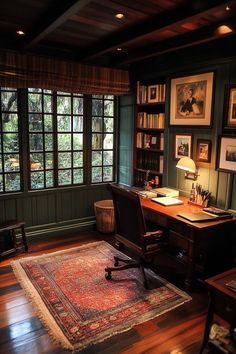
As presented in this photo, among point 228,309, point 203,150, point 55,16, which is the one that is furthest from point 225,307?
point 55,16

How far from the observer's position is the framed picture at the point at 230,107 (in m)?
2.87

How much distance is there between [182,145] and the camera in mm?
3521

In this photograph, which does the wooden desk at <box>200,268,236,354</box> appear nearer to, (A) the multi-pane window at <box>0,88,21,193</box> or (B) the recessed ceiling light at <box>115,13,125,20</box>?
(B) the recessed ceiling light at <box>115,13,125,20</box>

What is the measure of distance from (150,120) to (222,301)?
2.76 m

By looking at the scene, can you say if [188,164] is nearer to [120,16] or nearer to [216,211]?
[216,211]

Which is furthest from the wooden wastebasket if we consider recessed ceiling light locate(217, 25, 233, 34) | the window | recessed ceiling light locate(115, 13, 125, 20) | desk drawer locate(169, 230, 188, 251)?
recessed ceiling light locate(217, 25, 233, 34)

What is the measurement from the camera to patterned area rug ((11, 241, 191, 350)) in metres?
2.26

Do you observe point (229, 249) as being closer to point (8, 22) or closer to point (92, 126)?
point (92, 126)

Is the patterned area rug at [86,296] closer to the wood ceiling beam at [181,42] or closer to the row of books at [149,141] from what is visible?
the row of books at [149,141]

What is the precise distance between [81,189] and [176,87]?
2.00 metres

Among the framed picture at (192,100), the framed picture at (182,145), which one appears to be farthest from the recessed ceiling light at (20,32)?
the framed picture at (182,145)

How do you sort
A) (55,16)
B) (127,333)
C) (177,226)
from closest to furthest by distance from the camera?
(127,333) → (55,16) → (177,226)

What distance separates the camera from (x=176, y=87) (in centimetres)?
353

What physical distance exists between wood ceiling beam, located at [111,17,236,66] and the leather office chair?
1.67m
